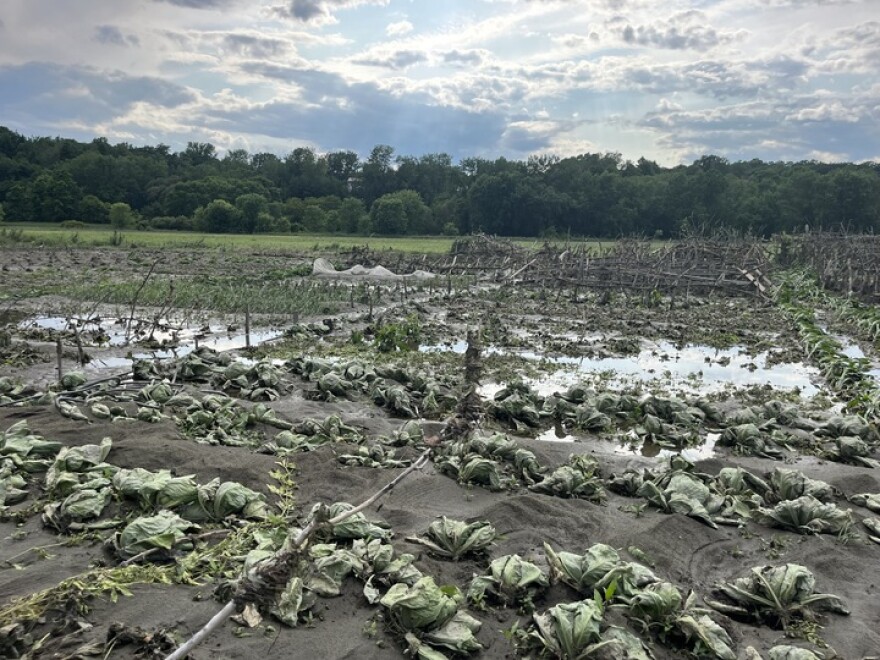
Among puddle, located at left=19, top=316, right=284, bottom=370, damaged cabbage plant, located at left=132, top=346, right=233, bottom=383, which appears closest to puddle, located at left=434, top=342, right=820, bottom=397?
puddle, located at left=19, top=316, right=284, bottom=370

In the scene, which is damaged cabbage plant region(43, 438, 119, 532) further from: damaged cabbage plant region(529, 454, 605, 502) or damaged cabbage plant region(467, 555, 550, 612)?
damaged cabbage plant region(529, 454, 605, 502)

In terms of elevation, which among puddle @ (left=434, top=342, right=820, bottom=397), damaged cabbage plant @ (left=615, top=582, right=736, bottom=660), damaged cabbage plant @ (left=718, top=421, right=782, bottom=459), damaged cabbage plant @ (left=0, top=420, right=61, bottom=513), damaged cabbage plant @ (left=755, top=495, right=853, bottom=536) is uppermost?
damaged cabbage plant @ (left=0, top=420, right=61, bottom=513)

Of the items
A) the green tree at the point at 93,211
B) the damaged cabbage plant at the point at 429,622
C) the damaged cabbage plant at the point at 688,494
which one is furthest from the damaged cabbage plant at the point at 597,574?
the green tree at the point at 93,211

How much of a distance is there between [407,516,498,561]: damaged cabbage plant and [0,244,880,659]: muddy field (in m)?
0.02

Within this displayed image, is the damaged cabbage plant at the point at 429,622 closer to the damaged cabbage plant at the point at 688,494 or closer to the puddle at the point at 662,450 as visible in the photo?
the damaged cabbage plant at the point at 688,494

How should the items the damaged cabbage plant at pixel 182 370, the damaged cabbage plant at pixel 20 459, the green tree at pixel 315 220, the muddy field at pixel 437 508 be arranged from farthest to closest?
the green tree at pixel 315 220, the damaged cabbage plant at pixel 182 370, the damaged cabbage plant at pixel 20 459, the muddy field at pixel 437 508

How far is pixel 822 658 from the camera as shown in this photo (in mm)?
4074

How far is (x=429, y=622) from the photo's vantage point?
400cm

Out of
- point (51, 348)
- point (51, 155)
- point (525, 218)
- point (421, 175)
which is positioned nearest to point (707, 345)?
point (51, 348)

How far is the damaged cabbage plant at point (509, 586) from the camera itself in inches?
173

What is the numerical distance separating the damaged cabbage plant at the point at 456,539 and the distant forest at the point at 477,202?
5351cm

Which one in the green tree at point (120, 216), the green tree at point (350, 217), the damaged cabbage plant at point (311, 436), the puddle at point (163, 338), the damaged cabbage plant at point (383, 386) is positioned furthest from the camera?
the green tree at point (350, 217)

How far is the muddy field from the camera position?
4016mm

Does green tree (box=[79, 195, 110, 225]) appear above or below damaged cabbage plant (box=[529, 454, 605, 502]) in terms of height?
above
